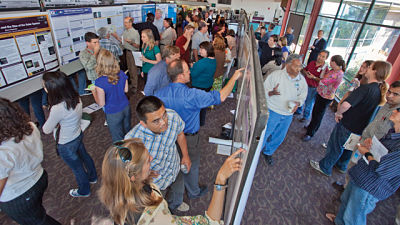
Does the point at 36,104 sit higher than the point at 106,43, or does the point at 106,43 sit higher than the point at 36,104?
the point at 106,43

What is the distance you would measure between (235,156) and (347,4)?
6753 mm

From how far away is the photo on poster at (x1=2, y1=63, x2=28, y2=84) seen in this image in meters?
2.40

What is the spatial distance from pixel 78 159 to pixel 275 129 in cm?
250

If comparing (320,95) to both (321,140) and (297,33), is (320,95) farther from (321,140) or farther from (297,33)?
(297,33)

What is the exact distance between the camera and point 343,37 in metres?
5.55

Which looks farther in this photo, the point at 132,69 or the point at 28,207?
the point at 132,69

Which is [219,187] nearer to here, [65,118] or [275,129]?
[65,118]

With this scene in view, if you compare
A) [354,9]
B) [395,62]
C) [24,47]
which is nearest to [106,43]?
[24,47]

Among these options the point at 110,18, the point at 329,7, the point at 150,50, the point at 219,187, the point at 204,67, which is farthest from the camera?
the point at 329,7

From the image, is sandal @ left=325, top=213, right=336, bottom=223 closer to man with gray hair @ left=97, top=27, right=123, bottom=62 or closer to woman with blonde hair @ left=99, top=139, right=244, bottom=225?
woman with blonde hair @ left=99, top=139, right=244, bottom=225

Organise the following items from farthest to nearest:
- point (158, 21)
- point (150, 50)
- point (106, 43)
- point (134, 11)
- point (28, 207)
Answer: point (158, 21)
point (134, 11)
point (106, 43)
point (150, 50)
point (28, 207)

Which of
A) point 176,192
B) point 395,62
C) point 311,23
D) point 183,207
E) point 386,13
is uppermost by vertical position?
point 386,13

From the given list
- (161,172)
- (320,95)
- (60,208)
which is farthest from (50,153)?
(320,95)

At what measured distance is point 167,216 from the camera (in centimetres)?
95
